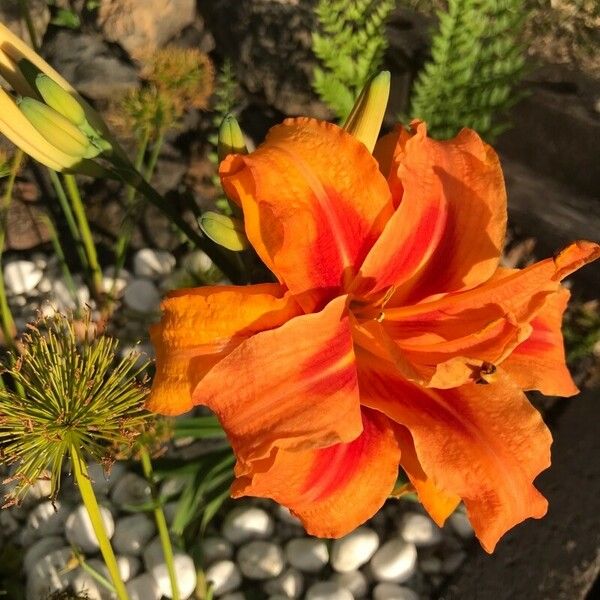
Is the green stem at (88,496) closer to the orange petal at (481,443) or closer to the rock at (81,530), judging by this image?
the orange petal at (481,443)

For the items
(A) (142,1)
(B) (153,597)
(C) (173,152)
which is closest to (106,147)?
(B) (153,597)

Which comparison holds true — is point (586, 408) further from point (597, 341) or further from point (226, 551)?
point (226, 551)

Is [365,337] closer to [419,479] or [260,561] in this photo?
[419,479]

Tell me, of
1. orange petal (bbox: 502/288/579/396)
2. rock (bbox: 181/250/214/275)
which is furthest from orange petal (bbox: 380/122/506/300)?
rock (bbox: 181/250/214/275)

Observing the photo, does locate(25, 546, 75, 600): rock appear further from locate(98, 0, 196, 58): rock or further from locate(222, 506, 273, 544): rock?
locate(98, 0, 196, 58): rock

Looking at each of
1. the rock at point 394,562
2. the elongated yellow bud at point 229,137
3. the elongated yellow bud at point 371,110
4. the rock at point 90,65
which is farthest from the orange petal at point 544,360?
the rock at point 90,65

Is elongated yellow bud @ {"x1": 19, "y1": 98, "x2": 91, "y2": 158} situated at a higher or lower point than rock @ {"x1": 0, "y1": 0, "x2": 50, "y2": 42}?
higher
